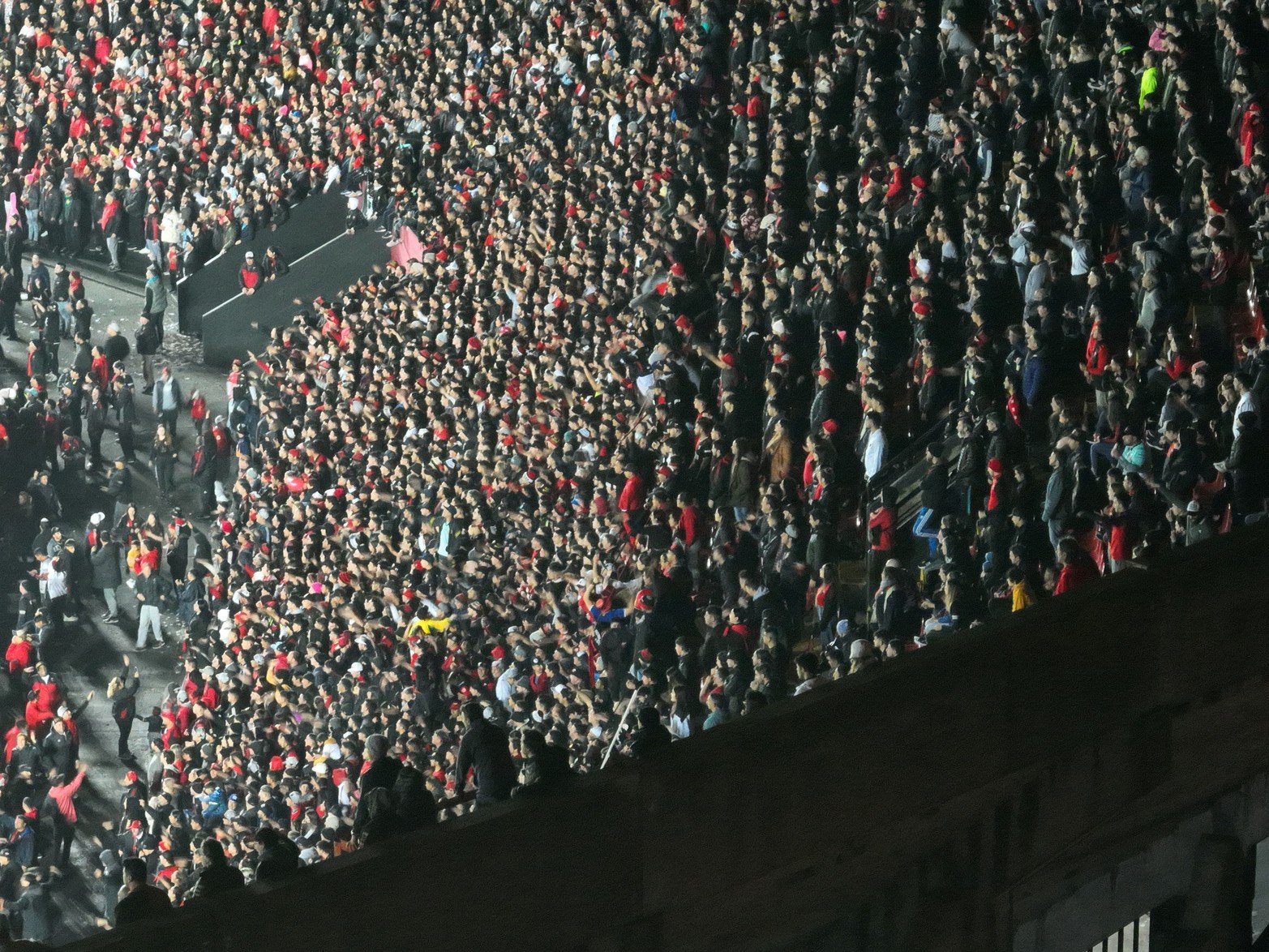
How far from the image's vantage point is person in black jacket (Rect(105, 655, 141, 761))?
24812mm

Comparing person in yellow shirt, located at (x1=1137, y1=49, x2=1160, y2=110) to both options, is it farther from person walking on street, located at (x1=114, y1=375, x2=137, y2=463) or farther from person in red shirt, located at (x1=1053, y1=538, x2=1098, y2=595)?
person walking on street, located at (x1=114, y1=375, x2=137, y2=463)

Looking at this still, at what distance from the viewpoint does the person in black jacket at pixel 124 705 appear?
24.8m

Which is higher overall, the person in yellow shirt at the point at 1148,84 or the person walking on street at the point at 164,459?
the person walking on street at the point at 164,459

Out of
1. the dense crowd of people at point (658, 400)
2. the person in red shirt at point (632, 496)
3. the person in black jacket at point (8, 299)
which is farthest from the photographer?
the person in black jacket at point (8, 299)

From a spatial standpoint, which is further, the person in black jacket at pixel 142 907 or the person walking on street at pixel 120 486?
the person walking on street at pixel 120 486

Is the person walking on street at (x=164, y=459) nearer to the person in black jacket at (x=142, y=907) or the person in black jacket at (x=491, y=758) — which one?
the person in black jacket at (x=491, y=758)

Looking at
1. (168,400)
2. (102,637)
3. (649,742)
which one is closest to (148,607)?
(102,637)

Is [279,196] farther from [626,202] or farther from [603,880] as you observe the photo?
[603,880]

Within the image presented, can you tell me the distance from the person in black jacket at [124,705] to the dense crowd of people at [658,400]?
2.9 inches

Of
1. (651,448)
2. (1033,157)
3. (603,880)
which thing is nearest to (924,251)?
(1033,157)

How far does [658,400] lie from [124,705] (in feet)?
29.1

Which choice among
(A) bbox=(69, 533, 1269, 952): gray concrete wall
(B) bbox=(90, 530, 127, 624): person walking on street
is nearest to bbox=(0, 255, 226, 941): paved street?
(B) bbox=(90, 530, 127, 624): person walking on street

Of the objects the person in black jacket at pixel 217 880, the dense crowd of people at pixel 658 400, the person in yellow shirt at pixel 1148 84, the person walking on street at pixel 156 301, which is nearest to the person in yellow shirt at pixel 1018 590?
the dense crowd of people at pixel 658 400

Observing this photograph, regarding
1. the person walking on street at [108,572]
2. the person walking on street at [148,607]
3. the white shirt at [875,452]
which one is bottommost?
the white shirt at [875,452]
